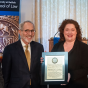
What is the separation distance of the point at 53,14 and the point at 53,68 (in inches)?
75.8

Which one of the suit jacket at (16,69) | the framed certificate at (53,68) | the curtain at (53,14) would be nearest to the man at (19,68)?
the suit jacket at (16,69)

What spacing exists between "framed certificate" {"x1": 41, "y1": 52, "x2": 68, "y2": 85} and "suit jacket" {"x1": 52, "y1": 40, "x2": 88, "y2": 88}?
3.8 inches

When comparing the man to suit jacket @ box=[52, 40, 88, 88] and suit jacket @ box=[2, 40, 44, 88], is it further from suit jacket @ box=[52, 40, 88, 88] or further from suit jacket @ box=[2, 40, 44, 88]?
suit jacket @ box=[52, 40, 88, 88]

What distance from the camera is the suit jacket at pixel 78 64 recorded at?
1.40 metres

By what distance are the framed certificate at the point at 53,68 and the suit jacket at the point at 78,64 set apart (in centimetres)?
10

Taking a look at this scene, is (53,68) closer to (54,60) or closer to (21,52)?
(54,60)

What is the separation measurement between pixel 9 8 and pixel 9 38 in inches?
29.0

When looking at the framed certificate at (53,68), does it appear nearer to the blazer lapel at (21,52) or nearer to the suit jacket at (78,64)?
the suit jacket at (78,64)

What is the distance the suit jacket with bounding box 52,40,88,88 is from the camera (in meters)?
1.40

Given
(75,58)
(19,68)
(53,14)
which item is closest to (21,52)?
(19,68)

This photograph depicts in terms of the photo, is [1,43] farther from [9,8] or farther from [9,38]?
[9,8]

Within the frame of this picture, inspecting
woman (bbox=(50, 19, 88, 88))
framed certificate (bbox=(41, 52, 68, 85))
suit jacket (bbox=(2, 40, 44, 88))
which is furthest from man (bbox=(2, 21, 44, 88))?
woman (bbox=(50, 19, 88, 88))

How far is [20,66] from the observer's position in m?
1.49

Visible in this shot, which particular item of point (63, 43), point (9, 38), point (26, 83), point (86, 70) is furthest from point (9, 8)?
point (86, 70)
